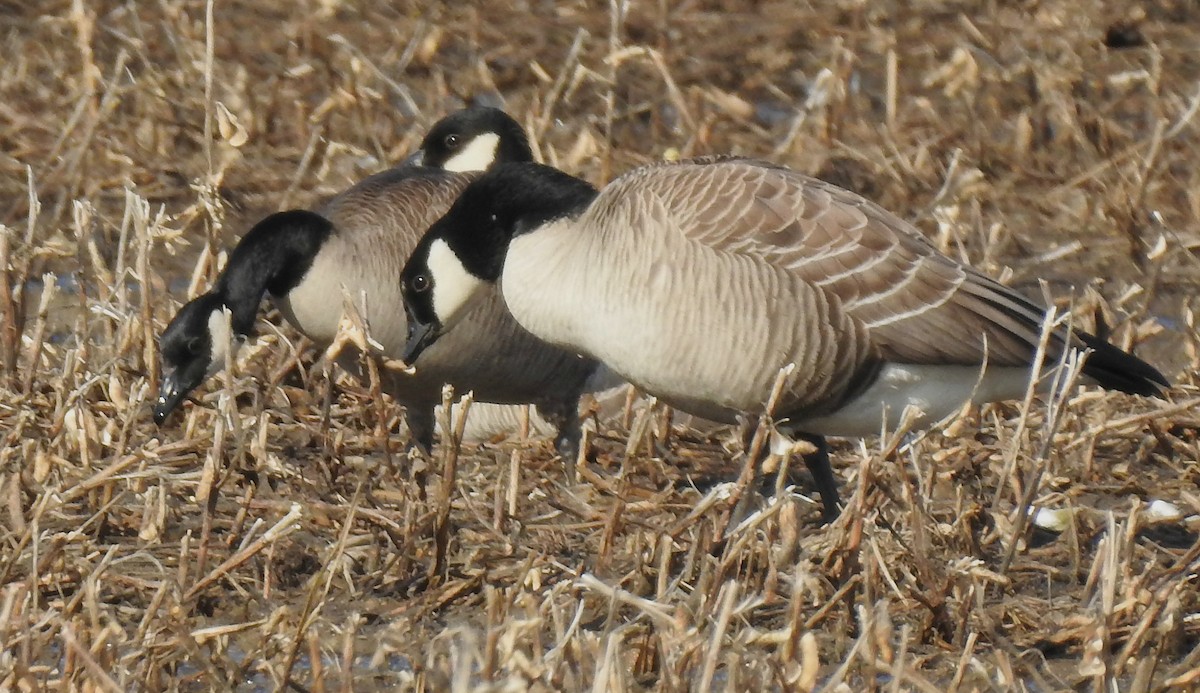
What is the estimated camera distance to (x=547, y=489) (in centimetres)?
539

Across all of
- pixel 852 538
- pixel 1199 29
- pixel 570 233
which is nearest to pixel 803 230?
pixel 570 233

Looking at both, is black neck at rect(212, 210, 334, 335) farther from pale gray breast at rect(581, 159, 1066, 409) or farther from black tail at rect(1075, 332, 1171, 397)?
black tail at rect(1075, 332, 1171, 397)

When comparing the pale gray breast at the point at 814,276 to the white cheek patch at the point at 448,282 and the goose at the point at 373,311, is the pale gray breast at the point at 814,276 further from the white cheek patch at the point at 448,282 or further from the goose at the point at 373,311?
the goose at the point at 373,311

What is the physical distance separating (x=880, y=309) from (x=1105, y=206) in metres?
2.58

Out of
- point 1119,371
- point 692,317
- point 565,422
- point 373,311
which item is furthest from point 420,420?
point 1119,371

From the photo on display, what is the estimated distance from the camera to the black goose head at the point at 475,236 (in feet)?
16.5

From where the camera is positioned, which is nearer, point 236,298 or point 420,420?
point 236,298

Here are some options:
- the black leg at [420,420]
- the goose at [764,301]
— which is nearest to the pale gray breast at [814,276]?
the goose at [764,301]

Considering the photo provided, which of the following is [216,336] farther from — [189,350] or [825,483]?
[825,483]

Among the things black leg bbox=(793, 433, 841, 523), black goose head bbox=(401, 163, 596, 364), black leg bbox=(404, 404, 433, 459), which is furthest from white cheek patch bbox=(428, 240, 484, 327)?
black leg bbox=(793, 433, 841, 523)

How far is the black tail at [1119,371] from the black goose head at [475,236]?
1330 millimetres

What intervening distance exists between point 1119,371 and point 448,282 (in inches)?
68.6

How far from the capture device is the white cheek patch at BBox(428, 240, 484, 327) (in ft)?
17.0

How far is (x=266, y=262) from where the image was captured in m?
5.45
